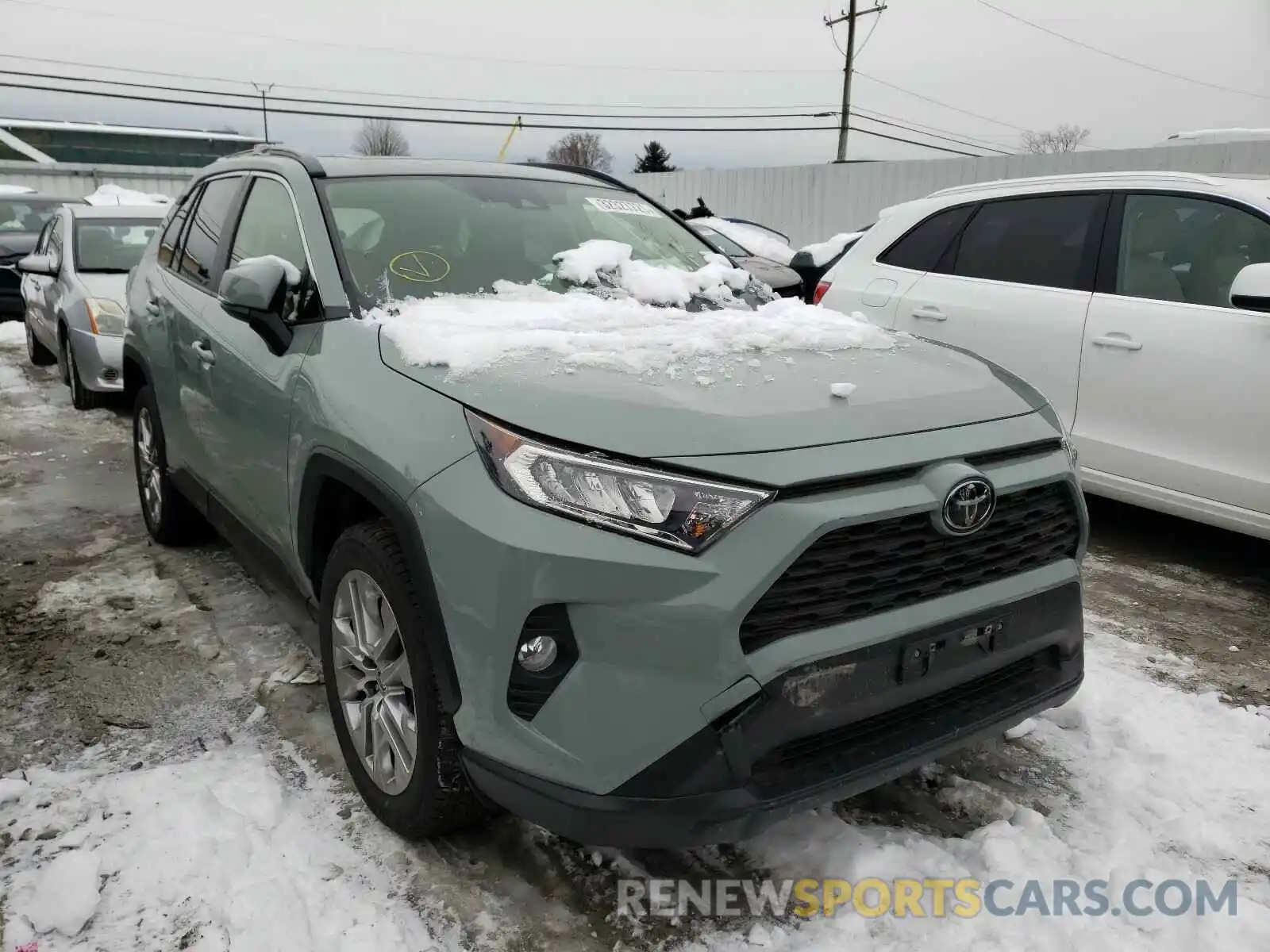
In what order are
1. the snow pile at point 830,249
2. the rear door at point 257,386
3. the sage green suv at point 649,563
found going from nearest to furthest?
the sage green suv at point 649,563, the rear door at point 257,386, the snow pile at point 830,249

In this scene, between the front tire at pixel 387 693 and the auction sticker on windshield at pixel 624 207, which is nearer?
the front tire at pixel 387 693

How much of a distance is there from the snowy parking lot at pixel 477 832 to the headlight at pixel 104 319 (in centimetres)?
374

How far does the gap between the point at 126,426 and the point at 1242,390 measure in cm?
708

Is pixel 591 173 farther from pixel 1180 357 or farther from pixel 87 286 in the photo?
pixel 87 286

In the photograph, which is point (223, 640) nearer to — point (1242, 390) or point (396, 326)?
point (396, 326)

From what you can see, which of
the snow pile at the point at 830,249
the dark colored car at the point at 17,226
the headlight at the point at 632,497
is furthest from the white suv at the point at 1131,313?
the dark colored car at the point at 17,226

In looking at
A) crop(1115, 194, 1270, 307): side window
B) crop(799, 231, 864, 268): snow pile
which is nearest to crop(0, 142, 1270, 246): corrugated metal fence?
crop(799, 231, 864, 268): snow pile

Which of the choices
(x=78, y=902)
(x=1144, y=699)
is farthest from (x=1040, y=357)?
(x=78, y=902)

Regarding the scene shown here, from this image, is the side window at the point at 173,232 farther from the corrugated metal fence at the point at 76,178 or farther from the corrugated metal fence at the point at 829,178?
the corrugated metal fence at the point at 76,178

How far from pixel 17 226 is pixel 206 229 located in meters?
10.4

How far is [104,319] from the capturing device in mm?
7047

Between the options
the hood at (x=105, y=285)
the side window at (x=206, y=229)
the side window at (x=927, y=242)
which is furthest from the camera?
the hood at (x=105, y=285)

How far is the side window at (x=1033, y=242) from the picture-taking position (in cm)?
461

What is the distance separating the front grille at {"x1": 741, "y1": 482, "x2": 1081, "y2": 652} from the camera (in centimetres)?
189
